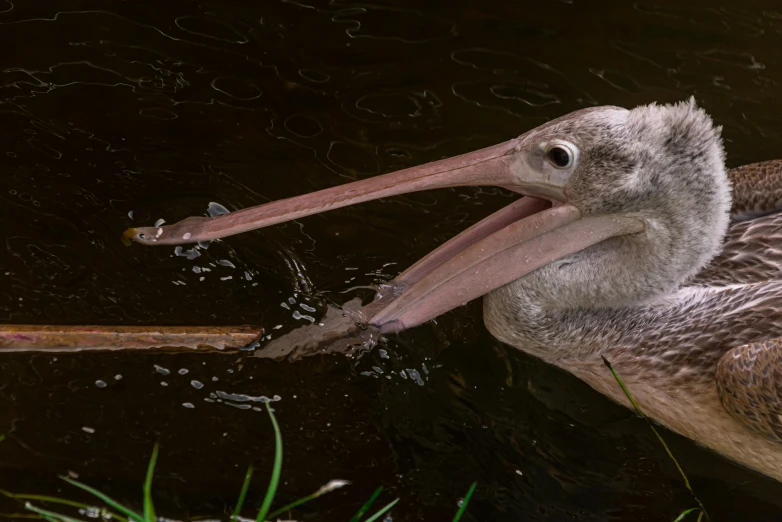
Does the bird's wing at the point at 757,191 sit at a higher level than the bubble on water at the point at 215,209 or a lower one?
higher

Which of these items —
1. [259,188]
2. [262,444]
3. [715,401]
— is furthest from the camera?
[259,188]

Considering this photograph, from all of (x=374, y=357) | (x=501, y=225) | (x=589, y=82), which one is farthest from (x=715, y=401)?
(x=589, y=82)

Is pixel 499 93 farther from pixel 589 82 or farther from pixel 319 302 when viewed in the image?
pixel 319 302

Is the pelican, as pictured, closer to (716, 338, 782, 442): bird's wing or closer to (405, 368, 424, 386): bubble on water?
Answer: (716, 338, 782, 442): bird's wing

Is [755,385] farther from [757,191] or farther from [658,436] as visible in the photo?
[757,191]

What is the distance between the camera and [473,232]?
11.0 feet

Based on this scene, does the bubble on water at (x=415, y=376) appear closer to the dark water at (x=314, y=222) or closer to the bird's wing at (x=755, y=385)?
the dark water at (x=314, y=222)

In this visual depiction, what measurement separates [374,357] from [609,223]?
96cm

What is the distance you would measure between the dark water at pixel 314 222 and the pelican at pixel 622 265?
0.22 m

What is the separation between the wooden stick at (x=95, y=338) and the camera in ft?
10.1

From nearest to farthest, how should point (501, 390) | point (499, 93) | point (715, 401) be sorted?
point (715, 401), point (501, 390), point (499, 93)

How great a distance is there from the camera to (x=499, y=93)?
4805 mm

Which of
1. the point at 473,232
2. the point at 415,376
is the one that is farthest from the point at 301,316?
the point at 473,232

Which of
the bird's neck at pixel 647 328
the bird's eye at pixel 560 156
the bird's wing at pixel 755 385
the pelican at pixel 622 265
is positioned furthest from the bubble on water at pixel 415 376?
the bird's wing at pixel 755 385
